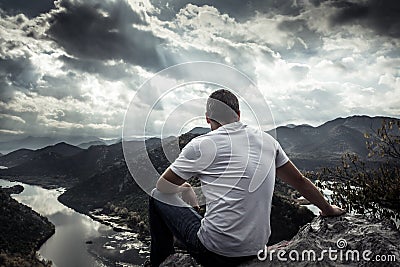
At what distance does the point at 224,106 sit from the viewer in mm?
3299

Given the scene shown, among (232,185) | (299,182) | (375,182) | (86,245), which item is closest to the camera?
(232,185)

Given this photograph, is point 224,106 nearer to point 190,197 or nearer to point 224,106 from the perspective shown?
point 224,106

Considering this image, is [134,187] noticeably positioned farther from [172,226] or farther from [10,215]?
[172,226]

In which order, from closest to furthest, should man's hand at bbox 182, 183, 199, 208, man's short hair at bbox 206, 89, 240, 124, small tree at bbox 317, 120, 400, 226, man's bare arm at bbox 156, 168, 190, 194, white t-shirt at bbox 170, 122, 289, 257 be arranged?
1. white t-shirt at bbox 170, 122, 289, 257
2. man's bare arm at bbox 156, 168, 190, 194
3. man's short hair at bbox 206, 89, 240, 124
4. man's hand at bbox 182, 183, 199, 208
5. small tree at bbox 317, 120, 400, 226

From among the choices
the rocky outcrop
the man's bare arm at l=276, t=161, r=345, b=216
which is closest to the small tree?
the rocky outcrop

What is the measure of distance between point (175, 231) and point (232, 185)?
1072 millimetres

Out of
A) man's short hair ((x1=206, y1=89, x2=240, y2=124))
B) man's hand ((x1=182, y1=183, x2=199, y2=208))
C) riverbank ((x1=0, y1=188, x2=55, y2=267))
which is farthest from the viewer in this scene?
riverbank ((x1=0, y1=188, x2=55, y2=267))

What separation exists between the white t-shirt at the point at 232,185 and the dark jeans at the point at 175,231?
0.50 feet

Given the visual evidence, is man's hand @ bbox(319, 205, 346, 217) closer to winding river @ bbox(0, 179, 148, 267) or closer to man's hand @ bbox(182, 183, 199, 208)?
man's hand @ bbox(182, 183, 199, 208)

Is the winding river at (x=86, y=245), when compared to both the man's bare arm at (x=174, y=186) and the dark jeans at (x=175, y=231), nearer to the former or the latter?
the dark jeans at (x=175, y=231)

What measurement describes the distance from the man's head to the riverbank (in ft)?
279

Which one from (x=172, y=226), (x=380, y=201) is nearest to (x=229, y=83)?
(x=172, y=226)

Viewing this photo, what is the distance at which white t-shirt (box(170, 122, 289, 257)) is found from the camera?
9.61 ft

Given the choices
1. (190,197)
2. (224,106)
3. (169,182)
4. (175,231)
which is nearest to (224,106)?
(224,106)
